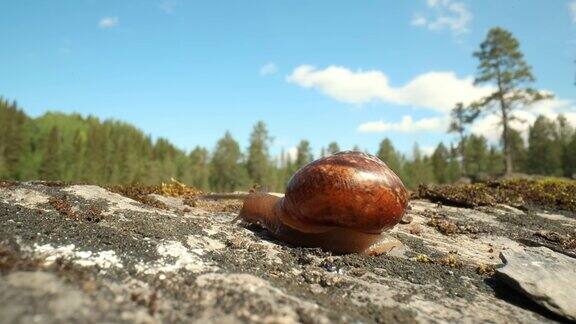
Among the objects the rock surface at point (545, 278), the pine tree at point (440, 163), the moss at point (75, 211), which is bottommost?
the rock surface at point (545, 278)

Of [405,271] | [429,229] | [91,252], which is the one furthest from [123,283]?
[429,229]

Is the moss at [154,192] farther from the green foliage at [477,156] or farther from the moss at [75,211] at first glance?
the green foliage at [477,156]

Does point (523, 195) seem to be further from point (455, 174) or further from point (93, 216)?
point (455, 174)

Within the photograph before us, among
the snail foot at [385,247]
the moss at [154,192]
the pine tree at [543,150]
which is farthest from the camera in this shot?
the pine tree at [543,150]

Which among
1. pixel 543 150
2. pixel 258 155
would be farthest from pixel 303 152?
pixel 543 150

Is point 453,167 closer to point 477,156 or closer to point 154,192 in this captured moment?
point 477,156

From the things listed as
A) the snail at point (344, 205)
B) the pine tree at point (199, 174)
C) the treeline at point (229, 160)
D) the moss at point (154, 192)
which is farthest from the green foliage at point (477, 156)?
the snail at point (344, 205)
